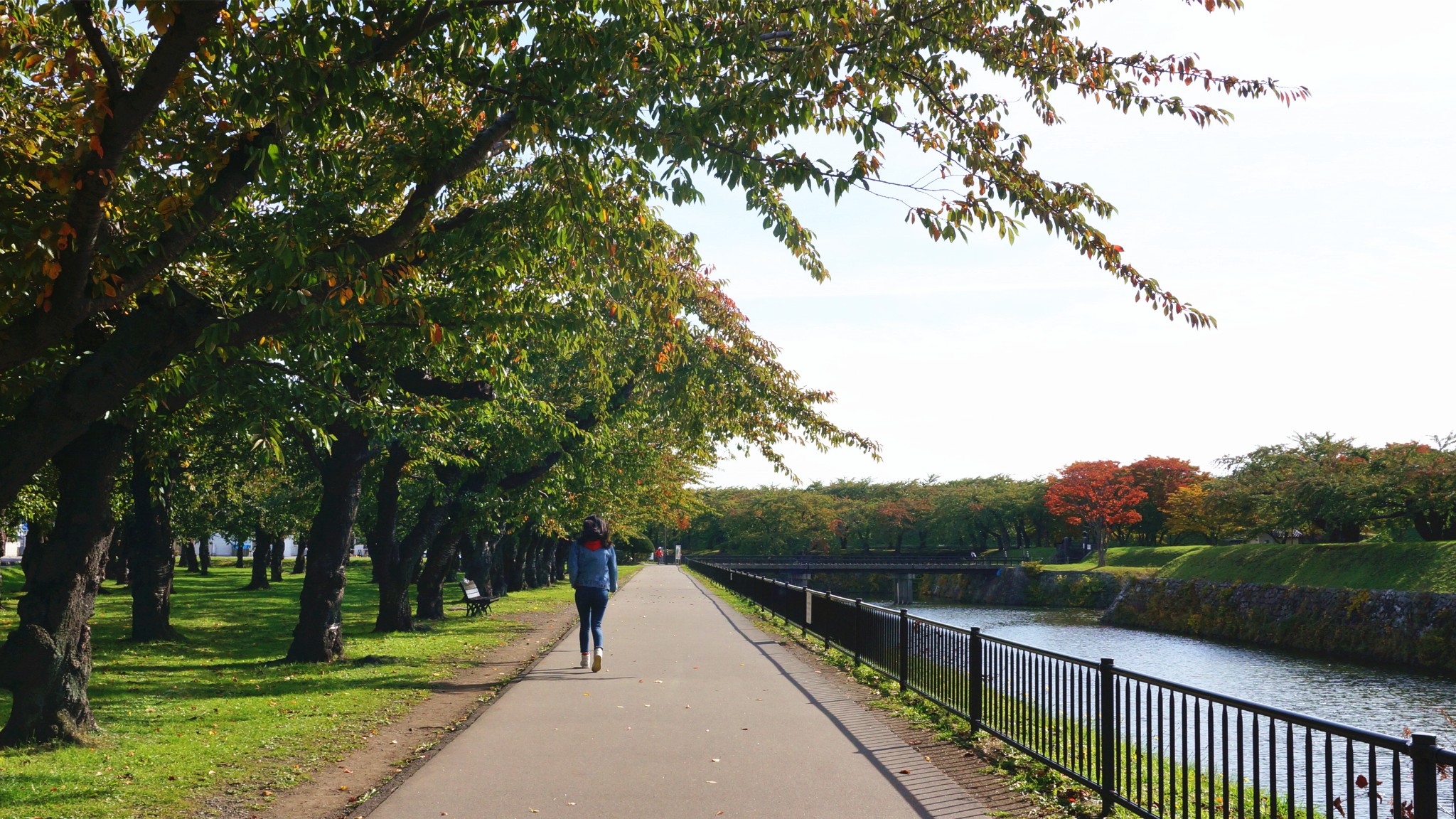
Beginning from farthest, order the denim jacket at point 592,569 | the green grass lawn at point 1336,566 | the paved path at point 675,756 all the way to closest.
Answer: the green grass lawn at point 1336,566
the denim jacket at point 592,569
the paved path at point 675,756

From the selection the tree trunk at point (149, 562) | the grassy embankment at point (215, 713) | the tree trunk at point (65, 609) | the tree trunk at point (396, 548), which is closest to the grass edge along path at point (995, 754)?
the grassy embankment at point (215, 713)

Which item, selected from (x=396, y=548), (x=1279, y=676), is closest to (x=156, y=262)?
(x=396, y=548)

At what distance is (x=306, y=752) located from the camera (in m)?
7.98

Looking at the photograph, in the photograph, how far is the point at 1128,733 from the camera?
647 cm

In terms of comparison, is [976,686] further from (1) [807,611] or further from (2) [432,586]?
(2) [432,586]

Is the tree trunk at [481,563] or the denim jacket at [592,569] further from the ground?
the denim jacket at [592,569]

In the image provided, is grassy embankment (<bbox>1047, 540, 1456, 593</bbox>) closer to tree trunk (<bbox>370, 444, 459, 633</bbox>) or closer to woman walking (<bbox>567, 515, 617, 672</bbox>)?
woman walking (<bbox>567, 515, 617, 672</bbox>)

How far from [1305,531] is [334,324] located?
154ft

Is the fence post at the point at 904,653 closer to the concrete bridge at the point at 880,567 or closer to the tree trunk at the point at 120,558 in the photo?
the tree trunk at the point at 120,558

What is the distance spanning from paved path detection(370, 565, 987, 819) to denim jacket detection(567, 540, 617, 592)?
43.0 inches

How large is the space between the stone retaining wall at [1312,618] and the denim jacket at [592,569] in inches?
994

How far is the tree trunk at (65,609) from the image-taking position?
8406mm

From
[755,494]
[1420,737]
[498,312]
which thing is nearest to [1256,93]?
[1420,737]

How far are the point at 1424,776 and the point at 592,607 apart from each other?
968 centimetres
